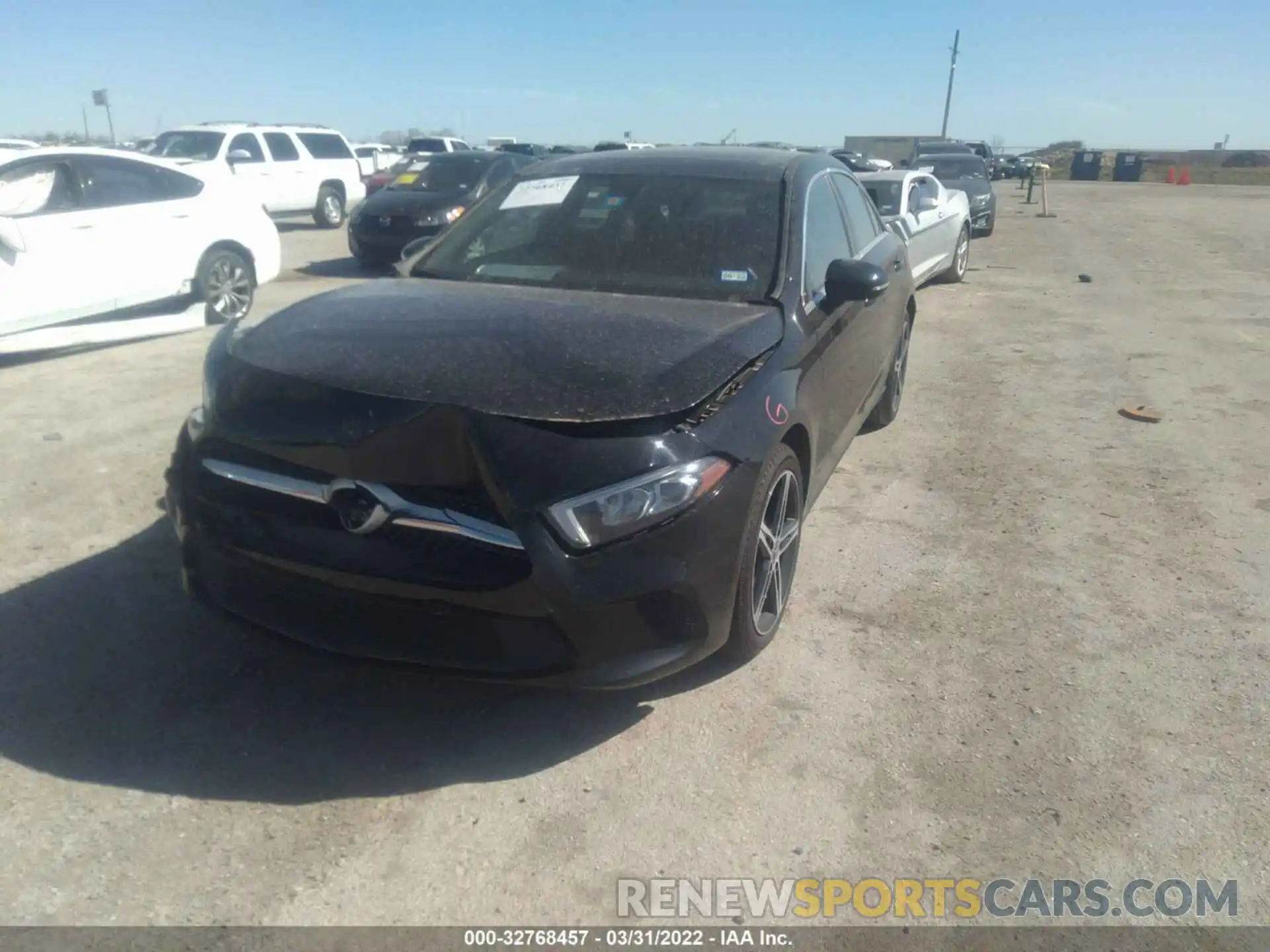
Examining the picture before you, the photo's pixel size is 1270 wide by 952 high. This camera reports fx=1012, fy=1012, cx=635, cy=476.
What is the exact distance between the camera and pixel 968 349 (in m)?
8.95

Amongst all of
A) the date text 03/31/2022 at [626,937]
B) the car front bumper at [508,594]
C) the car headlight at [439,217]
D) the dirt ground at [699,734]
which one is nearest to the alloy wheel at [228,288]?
the car headlight at [439,217]

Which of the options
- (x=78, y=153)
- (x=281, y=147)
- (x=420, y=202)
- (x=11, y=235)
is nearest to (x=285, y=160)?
(x=281, y=147)

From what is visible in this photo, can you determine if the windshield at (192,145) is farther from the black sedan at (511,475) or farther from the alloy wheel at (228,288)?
the black sedan at (511,475)

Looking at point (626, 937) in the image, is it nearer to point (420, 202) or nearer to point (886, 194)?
point (886, 194)

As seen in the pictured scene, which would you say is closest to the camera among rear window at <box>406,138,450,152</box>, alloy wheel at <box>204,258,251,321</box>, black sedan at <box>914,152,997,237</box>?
alloy wheel at <box>204,258,251,321</box>

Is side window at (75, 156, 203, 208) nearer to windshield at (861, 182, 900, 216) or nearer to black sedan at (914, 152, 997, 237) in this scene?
windshield at (861, 182, 900, 216)

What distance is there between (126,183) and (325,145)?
460 inches

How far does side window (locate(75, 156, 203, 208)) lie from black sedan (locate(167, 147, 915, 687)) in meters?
5.80

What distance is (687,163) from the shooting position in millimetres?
4527

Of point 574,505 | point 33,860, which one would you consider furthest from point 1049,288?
point 33,860

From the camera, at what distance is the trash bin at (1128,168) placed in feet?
152

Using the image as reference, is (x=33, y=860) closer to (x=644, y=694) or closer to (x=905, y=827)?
(x=644, y=694)

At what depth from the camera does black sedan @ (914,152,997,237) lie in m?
18.2

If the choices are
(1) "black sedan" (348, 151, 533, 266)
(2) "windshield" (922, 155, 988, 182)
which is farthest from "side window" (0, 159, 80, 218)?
(2) "windshield" (922, 155, 988, 182)
